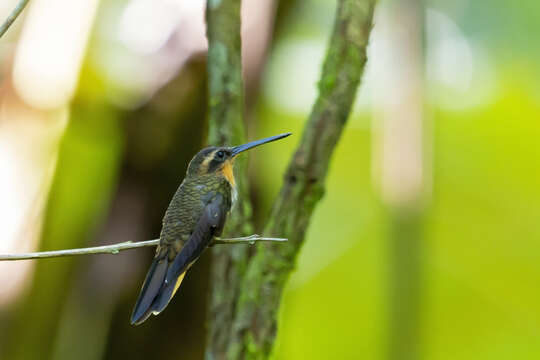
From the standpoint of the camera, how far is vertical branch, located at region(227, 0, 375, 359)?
2.31 metres

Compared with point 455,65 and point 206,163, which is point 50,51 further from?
point 455,65

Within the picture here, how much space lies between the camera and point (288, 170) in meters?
2.39

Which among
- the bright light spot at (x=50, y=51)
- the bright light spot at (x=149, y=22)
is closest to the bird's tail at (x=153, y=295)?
the bright light spot at (x=149, y=22)

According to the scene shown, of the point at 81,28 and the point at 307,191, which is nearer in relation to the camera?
the point at 307,191

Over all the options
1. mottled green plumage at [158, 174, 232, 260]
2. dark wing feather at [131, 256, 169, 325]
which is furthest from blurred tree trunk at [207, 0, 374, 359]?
dark wing feather at [131, 256, 169, 325]

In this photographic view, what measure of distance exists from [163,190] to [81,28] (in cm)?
166

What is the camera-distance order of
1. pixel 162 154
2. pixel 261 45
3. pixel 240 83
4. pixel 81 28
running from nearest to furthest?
1. pixel 240 83
2. pixel 261 45
3. pixel 162 154
4. pixel 81 28

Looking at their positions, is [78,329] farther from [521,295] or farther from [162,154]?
[521,295]

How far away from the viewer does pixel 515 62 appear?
8.52 m

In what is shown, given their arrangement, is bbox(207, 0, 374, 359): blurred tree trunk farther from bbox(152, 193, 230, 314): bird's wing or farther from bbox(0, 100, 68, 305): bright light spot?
bbox(0, 100, 68, 305): bright light spot

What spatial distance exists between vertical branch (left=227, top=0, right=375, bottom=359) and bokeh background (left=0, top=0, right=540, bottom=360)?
1525mm

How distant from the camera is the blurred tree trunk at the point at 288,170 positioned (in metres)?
2.32

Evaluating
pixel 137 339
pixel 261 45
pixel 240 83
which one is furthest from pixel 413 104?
pixel 137 339

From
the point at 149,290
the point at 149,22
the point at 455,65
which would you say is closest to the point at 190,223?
the point at 149,290
